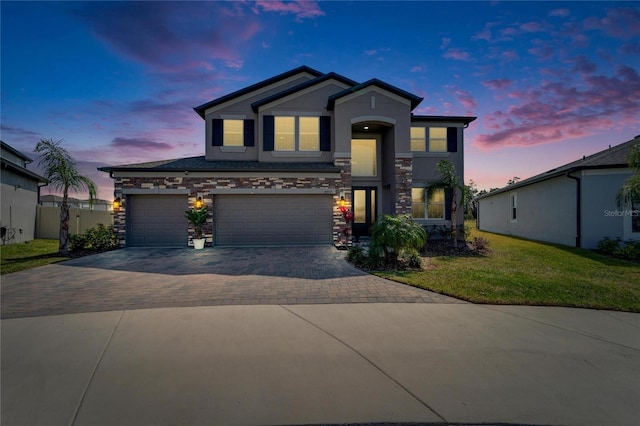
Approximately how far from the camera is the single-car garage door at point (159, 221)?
1208 centimetres

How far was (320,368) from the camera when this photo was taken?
2.90 meters

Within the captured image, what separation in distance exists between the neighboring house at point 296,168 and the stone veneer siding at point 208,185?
44 mm

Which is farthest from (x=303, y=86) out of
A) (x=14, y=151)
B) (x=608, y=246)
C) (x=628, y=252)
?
(x=14, y=151)

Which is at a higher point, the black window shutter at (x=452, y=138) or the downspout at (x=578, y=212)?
the black window shutter at (x=452, y=138)

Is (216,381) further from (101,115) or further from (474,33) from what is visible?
(101,115)

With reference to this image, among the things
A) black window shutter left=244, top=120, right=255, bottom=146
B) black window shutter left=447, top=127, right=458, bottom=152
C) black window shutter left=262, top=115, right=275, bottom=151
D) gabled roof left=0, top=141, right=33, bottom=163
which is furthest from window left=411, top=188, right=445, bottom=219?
gabled roof left=0, top=141, right=33, bottom=163

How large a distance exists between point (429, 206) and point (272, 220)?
825 cm

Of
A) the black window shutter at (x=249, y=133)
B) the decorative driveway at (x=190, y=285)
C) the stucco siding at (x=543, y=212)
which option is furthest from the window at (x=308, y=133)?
the stucco siding at (x=543, y=212)

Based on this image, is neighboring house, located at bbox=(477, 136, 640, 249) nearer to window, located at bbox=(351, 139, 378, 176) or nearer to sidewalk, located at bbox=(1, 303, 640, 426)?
window, located at bbox=(351, 139, 378, 176)

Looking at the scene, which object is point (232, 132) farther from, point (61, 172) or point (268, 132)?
point (61, 172)

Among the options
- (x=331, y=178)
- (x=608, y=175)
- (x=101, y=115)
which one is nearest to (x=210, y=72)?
(x=101, y=115)

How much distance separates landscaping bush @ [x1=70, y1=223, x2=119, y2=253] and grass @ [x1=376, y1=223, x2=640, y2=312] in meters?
11.4

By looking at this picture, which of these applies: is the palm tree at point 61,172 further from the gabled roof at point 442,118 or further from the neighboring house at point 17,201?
the gabled roof at point 442,118

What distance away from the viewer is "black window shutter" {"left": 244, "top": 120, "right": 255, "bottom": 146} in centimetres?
1438
